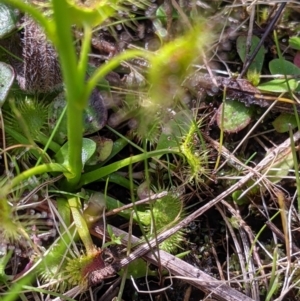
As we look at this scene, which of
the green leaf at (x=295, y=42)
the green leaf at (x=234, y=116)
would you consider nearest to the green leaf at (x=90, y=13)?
the green leaf at (x=234, y=116)

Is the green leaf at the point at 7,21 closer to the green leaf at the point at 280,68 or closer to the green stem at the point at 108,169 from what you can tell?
the green stem at the point at 108,169

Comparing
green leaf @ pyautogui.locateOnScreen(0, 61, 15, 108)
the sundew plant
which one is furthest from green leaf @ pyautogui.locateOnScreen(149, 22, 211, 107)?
green leaf @ pyautogui.locateOnScreen(0, 61, 15, 108)

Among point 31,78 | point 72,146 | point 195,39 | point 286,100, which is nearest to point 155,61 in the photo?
point 195,39

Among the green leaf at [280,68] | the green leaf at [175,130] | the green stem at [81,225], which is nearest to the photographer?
the green stem at [81,225]

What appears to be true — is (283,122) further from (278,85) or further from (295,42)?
(295,42)

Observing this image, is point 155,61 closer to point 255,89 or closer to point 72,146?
point 72,146

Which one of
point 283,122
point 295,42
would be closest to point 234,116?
point 283,122

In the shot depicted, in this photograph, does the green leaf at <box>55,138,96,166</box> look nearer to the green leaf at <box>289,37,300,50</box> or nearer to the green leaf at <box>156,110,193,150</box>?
the green leaf at <box>156,110,193,150</box>
